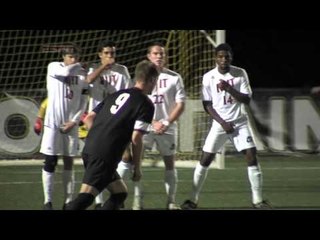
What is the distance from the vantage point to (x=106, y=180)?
5.15 metres

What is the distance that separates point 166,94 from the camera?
730 centimetres

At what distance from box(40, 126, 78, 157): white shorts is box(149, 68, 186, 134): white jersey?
88cm

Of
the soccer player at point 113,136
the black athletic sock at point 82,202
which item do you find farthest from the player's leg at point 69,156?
the black athletic sock at point 82,202

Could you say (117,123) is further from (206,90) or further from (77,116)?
(206,90)

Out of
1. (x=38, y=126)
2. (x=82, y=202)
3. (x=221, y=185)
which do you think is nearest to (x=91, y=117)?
(x=82, y=202)

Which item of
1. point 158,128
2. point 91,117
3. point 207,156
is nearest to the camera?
point 91,117

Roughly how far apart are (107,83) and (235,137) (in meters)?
1.47

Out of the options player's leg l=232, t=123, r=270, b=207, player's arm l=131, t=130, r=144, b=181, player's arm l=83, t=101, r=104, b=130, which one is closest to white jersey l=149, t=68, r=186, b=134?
player's leg l=232, t=123, r=270, b=207

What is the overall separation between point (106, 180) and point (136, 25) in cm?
132

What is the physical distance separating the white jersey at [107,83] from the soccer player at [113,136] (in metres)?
1.89

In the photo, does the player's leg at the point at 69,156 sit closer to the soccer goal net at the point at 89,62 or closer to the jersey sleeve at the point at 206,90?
the jersey sleeve at the point at 206,90

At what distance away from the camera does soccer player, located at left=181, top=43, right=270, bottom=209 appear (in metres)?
7.29

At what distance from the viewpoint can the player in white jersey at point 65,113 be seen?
7.14m
